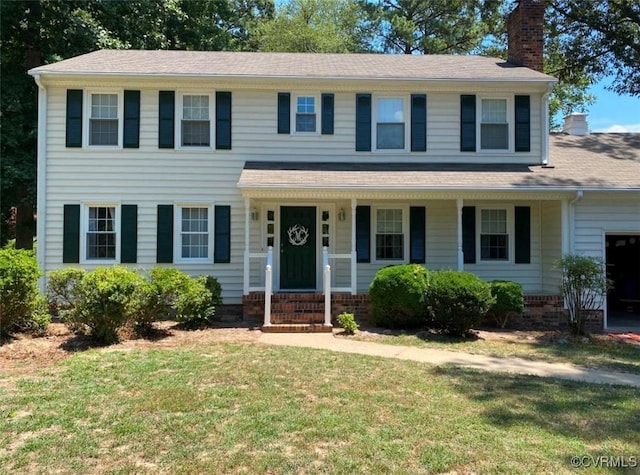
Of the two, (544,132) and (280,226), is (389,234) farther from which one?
(544,132)

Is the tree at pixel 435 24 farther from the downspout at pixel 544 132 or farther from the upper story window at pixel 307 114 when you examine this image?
the upper story window at pixel 307 114

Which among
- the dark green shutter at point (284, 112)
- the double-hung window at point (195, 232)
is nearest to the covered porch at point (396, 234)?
the dark green shutter at point (284, 112)

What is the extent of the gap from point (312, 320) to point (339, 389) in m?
4.54

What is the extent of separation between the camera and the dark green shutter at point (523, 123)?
40.9 feet

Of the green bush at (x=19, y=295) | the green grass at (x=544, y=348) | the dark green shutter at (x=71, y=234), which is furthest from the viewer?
the dark green shutter at (x=71, y=234)

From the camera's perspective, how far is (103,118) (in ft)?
39.1

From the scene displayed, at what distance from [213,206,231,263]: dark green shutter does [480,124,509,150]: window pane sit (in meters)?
6.60

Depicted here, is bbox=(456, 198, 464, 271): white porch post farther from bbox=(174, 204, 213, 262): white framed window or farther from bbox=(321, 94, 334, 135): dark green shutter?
bbox=(174, 204, 213, 262): white framed window

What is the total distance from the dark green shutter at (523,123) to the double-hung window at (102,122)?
9823mm

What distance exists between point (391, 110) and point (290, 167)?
9.78 ft

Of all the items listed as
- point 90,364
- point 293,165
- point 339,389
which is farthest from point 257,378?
point 293,165

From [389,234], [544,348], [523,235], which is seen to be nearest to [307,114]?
[389,234]

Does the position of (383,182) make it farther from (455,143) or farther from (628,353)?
(628,353)

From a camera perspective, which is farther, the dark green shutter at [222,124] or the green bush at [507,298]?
the dark green shutter at [222,124]
